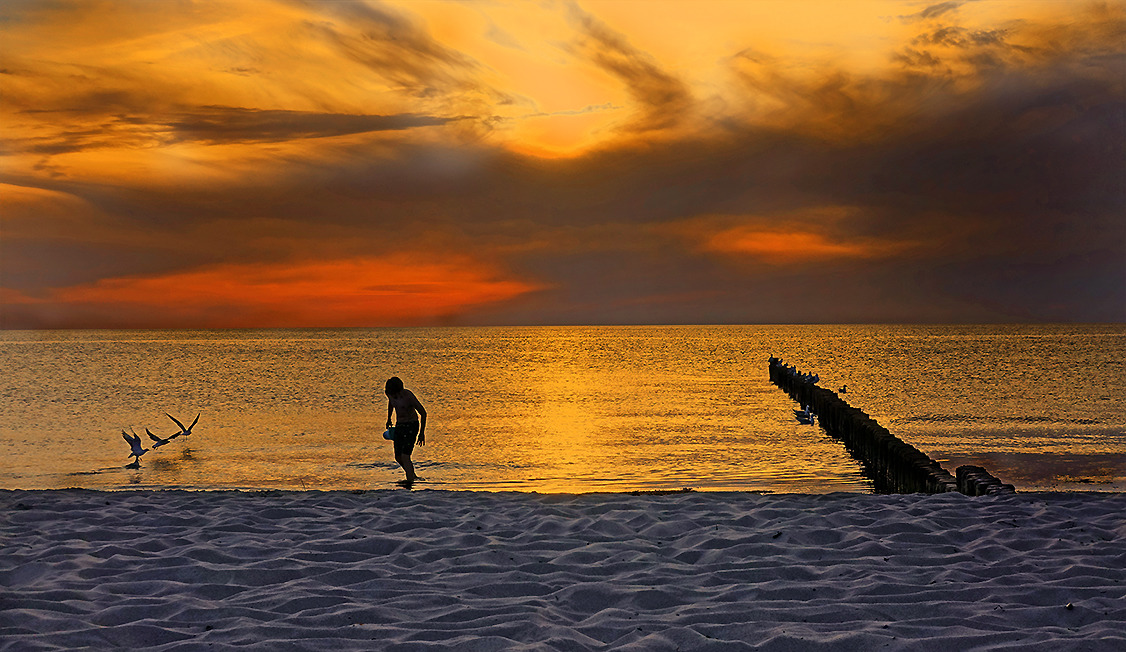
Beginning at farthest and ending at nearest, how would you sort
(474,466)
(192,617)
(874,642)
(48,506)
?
(474,466), (48,506), (192,617), (874,642)

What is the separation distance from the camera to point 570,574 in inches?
245

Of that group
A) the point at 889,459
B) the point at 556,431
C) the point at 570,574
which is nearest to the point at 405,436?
the point at 570,574

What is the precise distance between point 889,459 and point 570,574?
11.0m

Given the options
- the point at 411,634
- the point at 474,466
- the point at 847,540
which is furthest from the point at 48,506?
the point at 474,466

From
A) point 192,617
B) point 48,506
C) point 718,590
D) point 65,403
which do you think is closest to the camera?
point 192,617

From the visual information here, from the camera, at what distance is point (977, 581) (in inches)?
237

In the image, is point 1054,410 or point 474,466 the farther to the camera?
point 1054,410

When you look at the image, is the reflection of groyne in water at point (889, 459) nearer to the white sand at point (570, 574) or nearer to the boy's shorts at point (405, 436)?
the white sand at point (570, 574)

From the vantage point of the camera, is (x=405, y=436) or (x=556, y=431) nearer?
(x=405, y=436)

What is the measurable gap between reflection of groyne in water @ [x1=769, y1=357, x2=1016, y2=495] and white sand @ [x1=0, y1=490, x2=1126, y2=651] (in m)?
0.93

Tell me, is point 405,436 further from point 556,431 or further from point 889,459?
point 556,431

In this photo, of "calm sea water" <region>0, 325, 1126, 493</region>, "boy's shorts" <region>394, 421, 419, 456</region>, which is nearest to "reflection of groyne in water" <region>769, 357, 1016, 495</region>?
"calm sea water" <region>0, 325, 1126, 493</region>

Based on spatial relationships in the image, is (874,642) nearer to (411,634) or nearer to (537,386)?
(411,634)

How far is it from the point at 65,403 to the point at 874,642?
3808 centimetres
